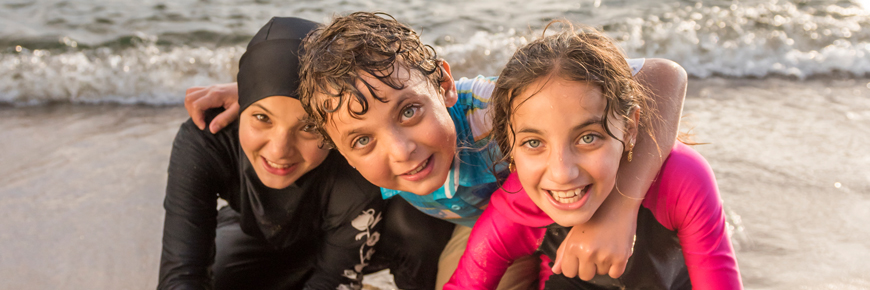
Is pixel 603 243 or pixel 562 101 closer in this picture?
pixel 562 101

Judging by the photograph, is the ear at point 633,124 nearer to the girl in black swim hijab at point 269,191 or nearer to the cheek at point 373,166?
the cheek at point 373,166

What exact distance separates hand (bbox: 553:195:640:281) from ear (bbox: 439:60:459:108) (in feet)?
1.69

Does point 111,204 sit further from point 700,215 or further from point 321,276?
point 700,215

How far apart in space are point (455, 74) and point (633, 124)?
357cm

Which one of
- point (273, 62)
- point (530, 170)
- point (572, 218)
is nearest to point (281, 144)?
point (273, 62)

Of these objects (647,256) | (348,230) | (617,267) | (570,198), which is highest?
(570,198)

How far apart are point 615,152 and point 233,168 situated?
4.54 feet

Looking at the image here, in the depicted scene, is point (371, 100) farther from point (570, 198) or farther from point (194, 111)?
point (194, 111)

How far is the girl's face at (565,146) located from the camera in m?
1.39

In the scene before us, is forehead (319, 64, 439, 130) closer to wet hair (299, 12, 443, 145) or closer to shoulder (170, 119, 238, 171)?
wet hair (299, 12, 443, 145)

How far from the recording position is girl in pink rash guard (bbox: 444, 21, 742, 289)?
1.41m

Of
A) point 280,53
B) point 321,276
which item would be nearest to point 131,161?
point 321,276

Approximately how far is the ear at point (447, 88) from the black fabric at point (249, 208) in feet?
1.65

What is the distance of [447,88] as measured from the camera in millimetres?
1767
